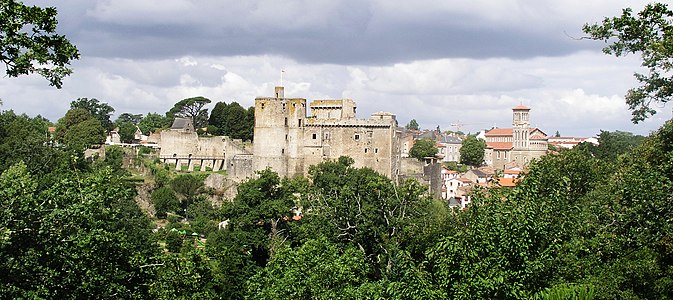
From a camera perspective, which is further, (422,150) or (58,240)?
(422,150)

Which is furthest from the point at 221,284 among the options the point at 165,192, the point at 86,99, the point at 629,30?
the point at 86,99

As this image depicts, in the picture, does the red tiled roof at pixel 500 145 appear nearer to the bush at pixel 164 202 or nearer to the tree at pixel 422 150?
the tree at pixel 422 150

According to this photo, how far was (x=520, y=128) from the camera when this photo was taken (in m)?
123

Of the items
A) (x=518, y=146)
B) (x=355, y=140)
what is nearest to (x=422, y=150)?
(x=518, y=146)

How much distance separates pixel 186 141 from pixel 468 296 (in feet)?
189

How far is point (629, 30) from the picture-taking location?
2064cm

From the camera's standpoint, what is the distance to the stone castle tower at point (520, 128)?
12256 cm

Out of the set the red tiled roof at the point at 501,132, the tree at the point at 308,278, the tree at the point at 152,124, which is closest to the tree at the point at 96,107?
the tree at the point at 152,124

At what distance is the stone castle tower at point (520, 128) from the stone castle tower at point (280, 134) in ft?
228

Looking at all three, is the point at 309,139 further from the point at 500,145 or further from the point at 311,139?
the point at 500,145

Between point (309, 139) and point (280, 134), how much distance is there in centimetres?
238

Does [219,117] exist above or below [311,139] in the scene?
above

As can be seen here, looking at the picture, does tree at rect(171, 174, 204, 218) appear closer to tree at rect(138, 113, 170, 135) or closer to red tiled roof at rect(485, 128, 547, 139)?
tree at rect(138, 113, 170, 135)

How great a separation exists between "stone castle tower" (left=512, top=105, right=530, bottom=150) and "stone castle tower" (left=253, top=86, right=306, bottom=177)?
69414 mm
